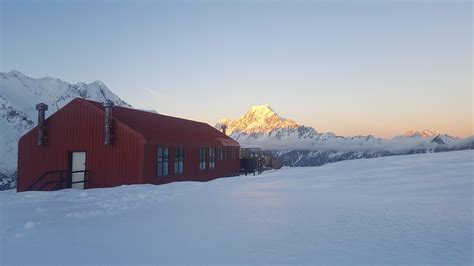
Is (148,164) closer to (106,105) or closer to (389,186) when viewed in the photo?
(106,105)

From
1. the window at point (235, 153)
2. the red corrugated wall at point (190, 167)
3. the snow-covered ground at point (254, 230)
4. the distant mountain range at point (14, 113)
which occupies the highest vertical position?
the distant mountain range at point (14, 113)

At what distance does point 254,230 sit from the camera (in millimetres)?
8273

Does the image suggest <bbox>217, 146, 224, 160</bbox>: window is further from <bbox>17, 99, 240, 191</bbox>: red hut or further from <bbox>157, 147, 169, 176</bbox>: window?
<bbox>157, 147, 169, 176</bbox>: window

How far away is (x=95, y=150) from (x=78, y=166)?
5.90ft

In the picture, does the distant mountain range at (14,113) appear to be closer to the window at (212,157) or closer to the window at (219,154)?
the window at (219,154)

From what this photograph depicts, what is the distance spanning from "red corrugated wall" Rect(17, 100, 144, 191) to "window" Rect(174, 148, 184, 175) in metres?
4.23

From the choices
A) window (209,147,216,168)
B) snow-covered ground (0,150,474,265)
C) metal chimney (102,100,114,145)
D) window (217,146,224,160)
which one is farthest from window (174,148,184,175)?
snow-covered ground (0,150,474,265)

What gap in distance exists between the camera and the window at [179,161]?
2659cm

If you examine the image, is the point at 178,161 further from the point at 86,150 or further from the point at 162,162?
the point at 86,150

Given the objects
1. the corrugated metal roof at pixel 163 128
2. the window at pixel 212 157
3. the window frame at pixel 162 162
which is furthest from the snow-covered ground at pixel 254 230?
the window at pixel 212 157

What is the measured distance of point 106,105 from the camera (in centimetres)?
2298

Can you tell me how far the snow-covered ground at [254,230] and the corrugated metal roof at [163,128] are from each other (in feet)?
35.6

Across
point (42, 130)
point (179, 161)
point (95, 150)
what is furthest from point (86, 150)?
point (179, 161)

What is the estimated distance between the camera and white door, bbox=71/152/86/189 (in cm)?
2392
